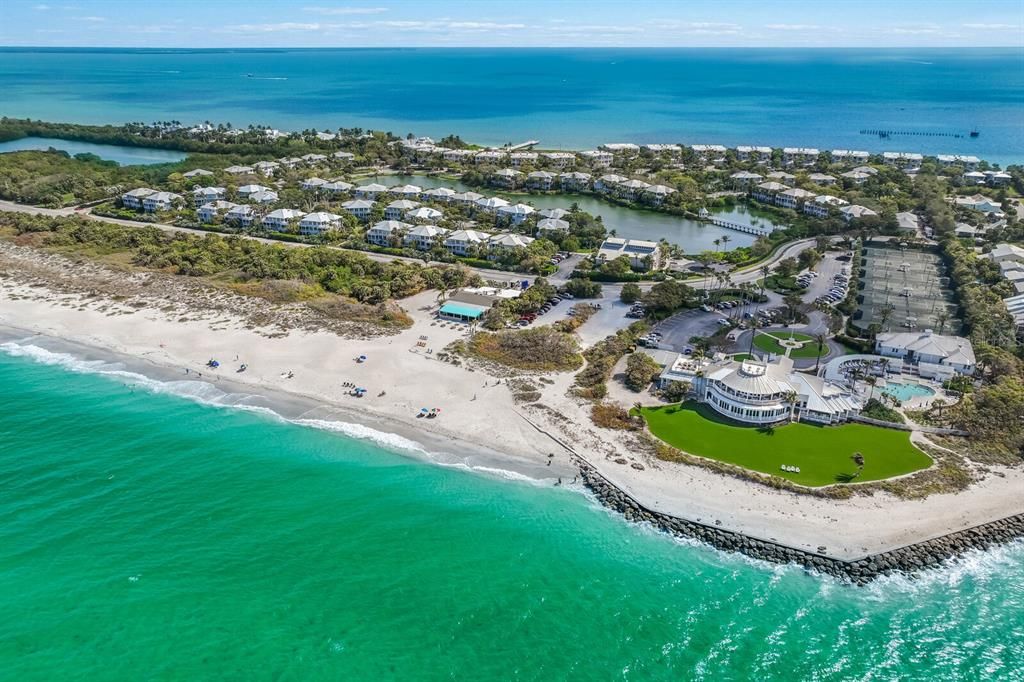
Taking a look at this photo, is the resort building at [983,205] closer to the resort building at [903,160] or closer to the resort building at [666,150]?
the resort building at [903,160]

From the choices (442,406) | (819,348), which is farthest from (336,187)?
(819,348)

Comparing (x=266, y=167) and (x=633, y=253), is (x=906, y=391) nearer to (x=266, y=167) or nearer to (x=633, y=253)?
(x=633, y=253)

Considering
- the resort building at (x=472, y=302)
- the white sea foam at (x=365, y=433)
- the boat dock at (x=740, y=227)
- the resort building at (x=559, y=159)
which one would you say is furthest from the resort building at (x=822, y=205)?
the white sea foam at (x=365, y=433)

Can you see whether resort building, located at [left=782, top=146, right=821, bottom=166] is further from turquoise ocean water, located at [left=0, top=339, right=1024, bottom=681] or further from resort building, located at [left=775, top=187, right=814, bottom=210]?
turquoise ocean water, located at [left=0, top=339, right=1024, bottom=681]

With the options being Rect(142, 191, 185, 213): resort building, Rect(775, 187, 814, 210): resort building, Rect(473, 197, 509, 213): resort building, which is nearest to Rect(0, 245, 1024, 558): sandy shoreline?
Rect(142, 191, 185, 213): resort building

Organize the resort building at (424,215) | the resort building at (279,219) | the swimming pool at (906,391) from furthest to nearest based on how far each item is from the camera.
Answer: the resort building at (279,219) < the resort building at (424,215) < the swimming pool at (906,391)

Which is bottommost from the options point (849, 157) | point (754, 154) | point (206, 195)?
point (206, 195)
